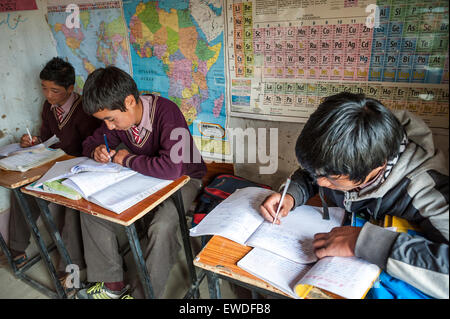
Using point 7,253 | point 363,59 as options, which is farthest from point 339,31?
point 7,253

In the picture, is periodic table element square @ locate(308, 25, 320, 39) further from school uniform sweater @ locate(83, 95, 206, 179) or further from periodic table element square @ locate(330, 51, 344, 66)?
school uniform sweater @ locate(83, 95, 206, 179)

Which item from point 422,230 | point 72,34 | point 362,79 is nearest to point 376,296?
point 422,230

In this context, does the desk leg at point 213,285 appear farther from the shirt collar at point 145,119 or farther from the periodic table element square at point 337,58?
the periodic table element square at point 337,58

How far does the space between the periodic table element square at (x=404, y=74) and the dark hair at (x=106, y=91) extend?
1286 mm

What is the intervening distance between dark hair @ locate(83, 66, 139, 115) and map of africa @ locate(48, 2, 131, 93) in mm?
742

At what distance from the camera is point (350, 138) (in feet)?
2.41

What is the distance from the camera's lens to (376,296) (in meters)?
0.71

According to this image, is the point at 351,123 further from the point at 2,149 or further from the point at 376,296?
the point at 2,149

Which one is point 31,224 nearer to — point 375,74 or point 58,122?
point 58,122

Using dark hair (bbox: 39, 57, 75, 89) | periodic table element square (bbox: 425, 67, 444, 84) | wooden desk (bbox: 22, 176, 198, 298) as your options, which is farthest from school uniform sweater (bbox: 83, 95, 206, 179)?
periodic table element square (bbox: 425, 67, 444, 84)

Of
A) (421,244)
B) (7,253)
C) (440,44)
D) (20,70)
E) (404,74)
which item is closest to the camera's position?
(421,244)

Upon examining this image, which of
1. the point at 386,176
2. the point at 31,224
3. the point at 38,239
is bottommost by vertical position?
the point at 38,239

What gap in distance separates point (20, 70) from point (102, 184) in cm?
156

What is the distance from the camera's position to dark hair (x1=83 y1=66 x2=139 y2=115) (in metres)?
1.39
